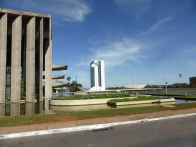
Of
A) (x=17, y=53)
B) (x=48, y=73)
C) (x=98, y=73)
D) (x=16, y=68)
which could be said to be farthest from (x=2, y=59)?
(x=98, y=73)

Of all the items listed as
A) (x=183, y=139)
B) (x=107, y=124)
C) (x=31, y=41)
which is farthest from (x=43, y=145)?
(x=31, y=41)

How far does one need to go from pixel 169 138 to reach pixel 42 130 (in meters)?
6.07

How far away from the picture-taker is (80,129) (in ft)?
26.1

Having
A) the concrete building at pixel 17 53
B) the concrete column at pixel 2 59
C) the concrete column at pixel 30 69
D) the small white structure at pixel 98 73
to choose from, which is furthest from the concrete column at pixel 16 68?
the small white structure at pixel 98 73

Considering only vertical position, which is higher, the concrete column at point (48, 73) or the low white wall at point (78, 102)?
the concrete column at point (48, 73)

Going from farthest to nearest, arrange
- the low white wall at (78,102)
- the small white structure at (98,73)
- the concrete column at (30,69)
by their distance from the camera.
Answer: the small white structure at (98,73)
the concrete column at (30,69)
the low white wall at (78,102)

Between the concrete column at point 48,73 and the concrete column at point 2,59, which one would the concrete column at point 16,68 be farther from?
the concrete column at point 48,73

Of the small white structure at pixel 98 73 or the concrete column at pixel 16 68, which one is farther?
the small white structure at pixel 98 73

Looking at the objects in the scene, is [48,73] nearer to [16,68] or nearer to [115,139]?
[16,68]

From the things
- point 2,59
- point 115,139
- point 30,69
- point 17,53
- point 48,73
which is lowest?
point 115,139

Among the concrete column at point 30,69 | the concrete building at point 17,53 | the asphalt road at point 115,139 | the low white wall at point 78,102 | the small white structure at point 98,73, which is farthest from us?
the small white structure at point 98,73

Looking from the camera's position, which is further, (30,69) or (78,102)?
(30,69)

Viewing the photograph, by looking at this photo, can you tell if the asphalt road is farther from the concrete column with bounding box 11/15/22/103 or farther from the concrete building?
the concrete building

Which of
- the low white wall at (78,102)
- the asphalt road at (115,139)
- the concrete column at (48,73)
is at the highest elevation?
the concrete column at (48,73)
